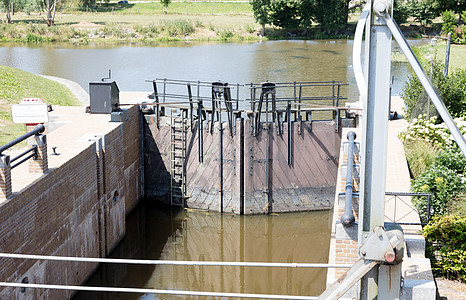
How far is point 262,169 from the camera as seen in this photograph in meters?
19.1

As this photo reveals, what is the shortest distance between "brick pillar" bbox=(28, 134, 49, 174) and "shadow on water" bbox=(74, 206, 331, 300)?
3.41 m

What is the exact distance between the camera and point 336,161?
1936 cm

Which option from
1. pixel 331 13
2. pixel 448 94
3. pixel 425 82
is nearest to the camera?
pixel 425 82

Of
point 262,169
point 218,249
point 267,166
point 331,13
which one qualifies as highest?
point 331,13

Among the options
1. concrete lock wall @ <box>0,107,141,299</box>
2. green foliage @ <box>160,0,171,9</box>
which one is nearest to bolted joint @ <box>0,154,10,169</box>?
concrete lock wall @ <box>0,107,141,299</box>

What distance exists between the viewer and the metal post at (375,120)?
4.30 meters

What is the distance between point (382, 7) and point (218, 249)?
1382 cm

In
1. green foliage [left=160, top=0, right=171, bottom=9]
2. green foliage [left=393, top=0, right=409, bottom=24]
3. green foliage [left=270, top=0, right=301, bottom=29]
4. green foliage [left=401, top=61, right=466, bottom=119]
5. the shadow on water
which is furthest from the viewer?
green foliage [left=160, top=0, right=171, bottom=9]

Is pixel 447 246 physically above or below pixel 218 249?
above

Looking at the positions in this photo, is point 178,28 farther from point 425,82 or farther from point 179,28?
point 425,82

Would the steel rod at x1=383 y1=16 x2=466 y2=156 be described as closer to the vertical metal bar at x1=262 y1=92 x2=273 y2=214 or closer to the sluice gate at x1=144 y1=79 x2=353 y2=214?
the sluice gate at x1=144 y1=79 x2=353 y2=214

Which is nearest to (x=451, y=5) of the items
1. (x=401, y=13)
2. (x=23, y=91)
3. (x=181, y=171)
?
(x=401, y=13)

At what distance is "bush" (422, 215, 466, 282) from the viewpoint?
10.5 meters

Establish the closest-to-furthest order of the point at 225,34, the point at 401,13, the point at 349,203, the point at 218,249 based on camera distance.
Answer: the point at 349,203 → the point at 218,249 → the point at 225,34 → the point at 401,13
